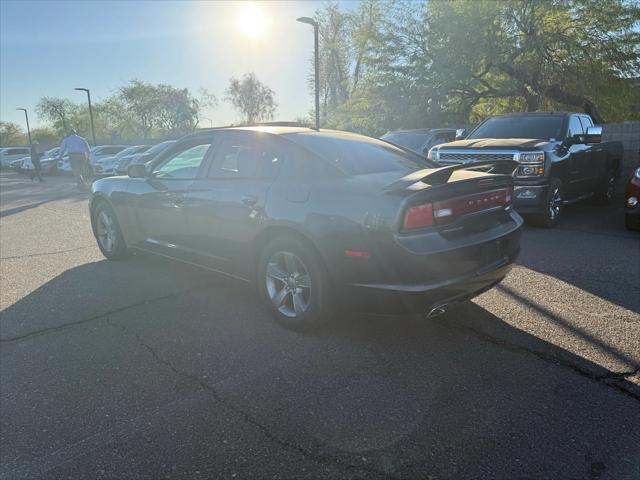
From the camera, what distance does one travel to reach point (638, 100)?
635 inches

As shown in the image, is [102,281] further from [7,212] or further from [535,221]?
[7,212]

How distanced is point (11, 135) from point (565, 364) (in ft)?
326

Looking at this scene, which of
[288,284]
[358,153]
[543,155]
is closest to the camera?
[288,284]

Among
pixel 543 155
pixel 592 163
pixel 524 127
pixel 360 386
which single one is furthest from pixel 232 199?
pixel 592 163

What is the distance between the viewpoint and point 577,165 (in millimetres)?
8062

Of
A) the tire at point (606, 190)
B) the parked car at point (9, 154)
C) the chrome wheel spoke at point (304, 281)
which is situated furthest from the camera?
the parked car at point (9, 154)

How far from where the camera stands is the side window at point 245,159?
3.93 meters

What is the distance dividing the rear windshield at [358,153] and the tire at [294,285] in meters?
0.72

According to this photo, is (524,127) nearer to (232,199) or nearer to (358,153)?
(358,153)

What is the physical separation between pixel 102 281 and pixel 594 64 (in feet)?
52.6

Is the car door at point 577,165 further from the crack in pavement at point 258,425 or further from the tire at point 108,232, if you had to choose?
the crack in pavement at point 258,425

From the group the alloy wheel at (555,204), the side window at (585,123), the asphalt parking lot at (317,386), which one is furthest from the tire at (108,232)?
the side window at (585,123)

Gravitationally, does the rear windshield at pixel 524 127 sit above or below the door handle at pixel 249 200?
above

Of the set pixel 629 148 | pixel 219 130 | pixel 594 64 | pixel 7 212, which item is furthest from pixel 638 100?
pixel 7 212
